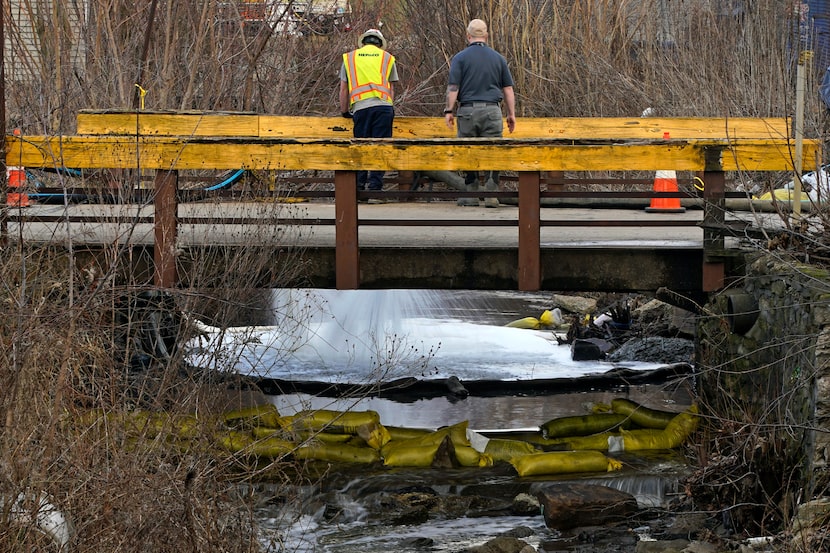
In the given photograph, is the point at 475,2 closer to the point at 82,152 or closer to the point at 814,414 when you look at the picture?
the point at 82,152

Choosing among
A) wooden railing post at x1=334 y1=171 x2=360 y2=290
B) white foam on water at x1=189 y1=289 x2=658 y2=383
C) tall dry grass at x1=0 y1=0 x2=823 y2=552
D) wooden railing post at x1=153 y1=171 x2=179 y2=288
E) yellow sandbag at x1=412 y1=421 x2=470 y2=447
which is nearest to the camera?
tall dry grass at x1=0 y1=0 x2=823 y2=552

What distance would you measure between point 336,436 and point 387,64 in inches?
140

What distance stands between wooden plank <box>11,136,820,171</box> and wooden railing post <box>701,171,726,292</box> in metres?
0.12

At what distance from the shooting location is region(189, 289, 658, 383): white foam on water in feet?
45.5

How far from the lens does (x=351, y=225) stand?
929 centimetres

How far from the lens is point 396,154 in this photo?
9.17 meters

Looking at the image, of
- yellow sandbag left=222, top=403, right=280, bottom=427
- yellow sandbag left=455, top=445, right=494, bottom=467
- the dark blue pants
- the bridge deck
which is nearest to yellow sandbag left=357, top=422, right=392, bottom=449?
yellow sandbag left=455, top=445, right=494, bottom=467

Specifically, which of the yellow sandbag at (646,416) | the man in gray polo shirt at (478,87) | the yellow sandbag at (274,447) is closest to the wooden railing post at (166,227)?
the yellow sandbag at (274,447)

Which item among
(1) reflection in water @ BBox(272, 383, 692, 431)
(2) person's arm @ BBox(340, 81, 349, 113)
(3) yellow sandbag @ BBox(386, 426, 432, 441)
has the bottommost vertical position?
(1) reflection in water @ BBox(272, 383, 692, 431)

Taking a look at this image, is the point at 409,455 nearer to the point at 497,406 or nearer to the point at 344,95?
the point at 497,406

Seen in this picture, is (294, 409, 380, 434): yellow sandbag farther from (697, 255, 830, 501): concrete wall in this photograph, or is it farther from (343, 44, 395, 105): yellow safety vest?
(343, 44, 395, 105): yellow safety vest

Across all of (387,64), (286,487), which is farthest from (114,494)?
(387,64)

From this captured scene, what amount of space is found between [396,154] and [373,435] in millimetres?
2496

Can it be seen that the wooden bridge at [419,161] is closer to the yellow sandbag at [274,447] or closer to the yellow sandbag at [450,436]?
the yellow sandbag at [274,447]
